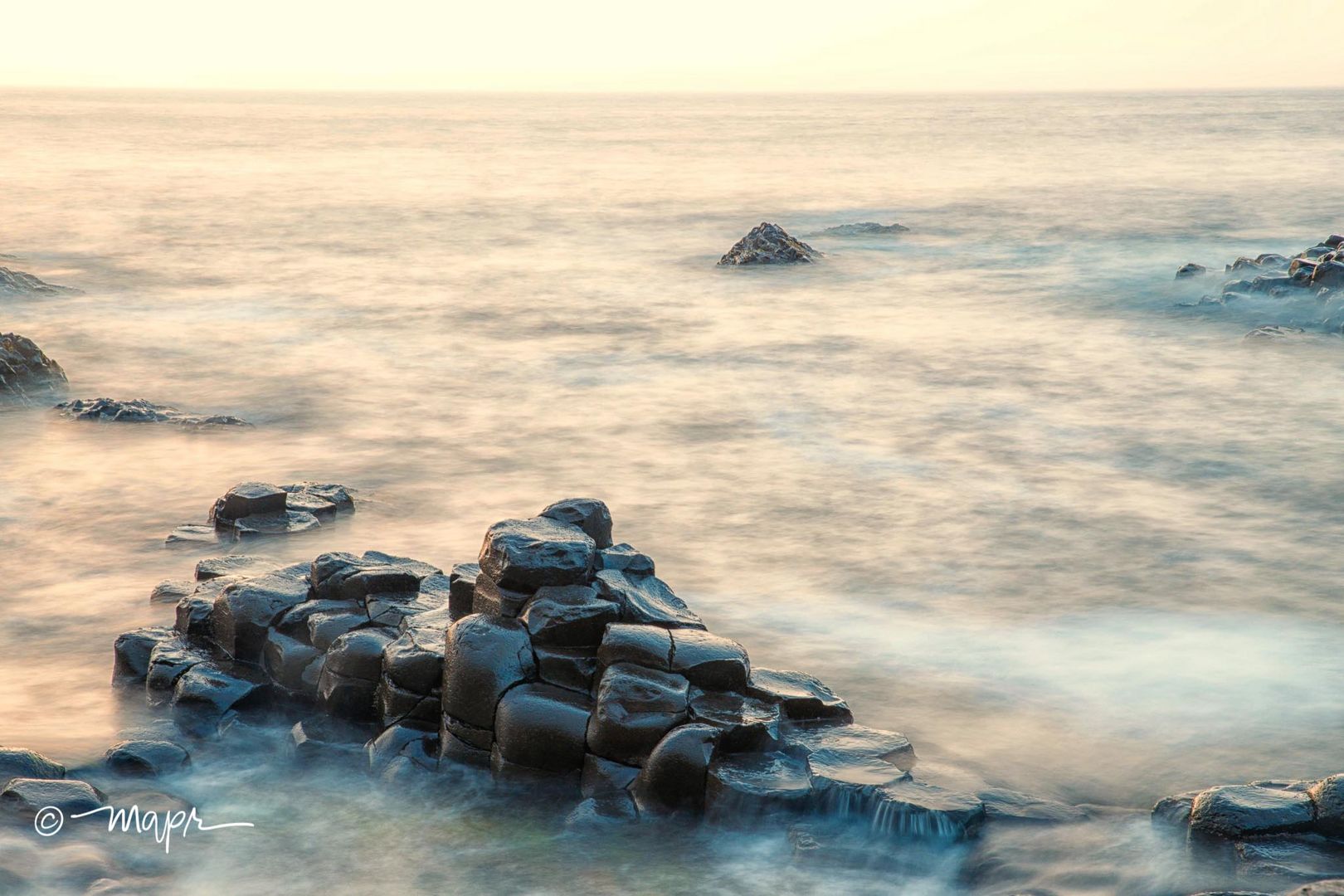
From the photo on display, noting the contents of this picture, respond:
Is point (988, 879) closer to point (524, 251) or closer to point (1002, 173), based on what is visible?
point (524, 251)

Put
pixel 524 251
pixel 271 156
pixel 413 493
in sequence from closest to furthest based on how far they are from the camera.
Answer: pixel 413 493 → pixel 524 251 → pixel 271 156

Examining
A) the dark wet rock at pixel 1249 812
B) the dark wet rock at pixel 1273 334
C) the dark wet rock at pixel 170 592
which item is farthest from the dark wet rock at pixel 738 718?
the dark wet rock at pixel 1273 334

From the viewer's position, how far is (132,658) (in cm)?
759

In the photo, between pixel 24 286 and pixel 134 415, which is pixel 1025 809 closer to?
pixel 134 415

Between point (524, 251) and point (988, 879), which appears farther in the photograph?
point (524, 251)

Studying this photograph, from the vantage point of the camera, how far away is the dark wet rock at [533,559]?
7020mm

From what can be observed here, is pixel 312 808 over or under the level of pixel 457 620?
under

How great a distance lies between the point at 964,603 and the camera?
29.0ft

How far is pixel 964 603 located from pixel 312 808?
4358mm

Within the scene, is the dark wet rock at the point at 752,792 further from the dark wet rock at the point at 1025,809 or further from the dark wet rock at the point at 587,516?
the dark wet rock at the point at 587,516

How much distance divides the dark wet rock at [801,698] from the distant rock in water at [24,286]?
1716cm

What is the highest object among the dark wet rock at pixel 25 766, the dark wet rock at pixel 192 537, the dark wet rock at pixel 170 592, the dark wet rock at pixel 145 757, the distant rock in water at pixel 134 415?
the distant rock in water at pixel 134 415

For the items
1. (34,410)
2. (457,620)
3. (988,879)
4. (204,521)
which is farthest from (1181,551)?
(34,410)

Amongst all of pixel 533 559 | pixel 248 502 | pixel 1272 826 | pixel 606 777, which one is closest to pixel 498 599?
pixel 533 559
